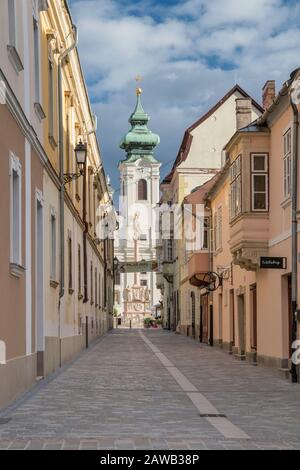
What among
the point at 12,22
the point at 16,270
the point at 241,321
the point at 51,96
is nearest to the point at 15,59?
the point at 12,22

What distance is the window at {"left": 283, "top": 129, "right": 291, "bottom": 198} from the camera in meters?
19.3

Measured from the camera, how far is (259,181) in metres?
21.9

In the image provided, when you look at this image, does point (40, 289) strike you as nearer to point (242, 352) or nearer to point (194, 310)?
point (242, 352)

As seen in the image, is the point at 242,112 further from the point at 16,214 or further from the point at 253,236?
the point at 16,214

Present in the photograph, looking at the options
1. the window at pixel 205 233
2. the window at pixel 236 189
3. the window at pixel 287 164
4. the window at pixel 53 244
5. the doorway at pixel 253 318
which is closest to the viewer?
the window at pixel 287 164

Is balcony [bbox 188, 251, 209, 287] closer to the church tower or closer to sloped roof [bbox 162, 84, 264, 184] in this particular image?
sloped roof [bbox 162, 84, 264, 184]

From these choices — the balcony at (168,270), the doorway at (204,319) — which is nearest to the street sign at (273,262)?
the doorway at (204,319)

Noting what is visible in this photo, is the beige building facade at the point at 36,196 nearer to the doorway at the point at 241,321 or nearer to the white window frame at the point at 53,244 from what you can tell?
the white window frame at the point at 53,244

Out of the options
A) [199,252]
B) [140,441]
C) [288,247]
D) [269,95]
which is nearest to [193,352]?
[199,252]

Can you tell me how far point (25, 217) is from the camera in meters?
15.0

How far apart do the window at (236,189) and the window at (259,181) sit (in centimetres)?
54

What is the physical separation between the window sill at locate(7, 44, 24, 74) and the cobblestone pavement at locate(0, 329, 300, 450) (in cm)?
531

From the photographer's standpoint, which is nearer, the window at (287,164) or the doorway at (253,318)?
the window at (287,164)

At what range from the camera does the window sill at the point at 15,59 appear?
1333 cm
